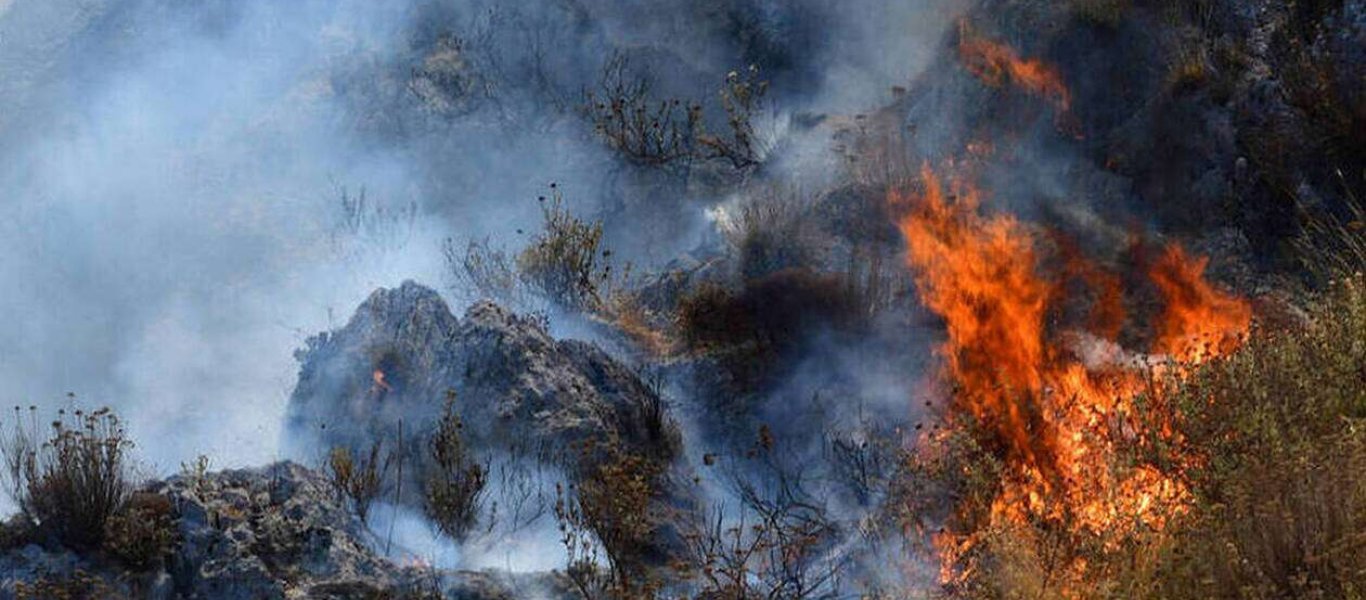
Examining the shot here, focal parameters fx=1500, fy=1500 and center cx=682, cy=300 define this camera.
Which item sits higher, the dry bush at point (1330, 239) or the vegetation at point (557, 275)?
the vegetation at point (557, 275)

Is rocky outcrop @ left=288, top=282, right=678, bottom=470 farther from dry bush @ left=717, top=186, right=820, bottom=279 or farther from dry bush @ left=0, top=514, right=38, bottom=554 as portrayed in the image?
dry bush @ left=0, top=514, right=38, bottom=554

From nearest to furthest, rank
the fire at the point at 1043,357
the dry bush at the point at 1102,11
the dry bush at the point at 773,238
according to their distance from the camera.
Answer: the fire at the point at 1043,357
the dry bush at the point at 773,238
the dry bush at the point at 1102,11

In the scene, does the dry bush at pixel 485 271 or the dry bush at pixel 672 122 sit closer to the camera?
the dry bush at pixel 485 271

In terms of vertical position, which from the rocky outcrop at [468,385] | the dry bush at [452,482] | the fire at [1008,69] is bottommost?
the dry bush at [452,482]

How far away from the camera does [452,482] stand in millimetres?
8805

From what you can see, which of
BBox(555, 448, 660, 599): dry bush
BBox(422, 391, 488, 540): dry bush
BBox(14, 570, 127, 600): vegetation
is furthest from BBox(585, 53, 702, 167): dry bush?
BBox(14, 570, 127, 600): vegetation

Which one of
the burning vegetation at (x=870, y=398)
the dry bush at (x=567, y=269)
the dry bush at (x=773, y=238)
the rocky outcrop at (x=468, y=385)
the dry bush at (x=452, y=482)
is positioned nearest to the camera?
the burning vegetation at (x=870, y=398)

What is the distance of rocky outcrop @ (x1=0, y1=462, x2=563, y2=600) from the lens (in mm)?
7301

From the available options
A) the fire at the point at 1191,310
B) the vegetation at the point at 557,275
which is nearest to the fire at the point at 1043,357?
the fire at the point at 1191,310

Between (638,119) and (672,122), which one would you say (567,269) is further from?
(638,119)

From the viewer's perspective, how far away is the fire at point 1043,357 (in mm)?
7523

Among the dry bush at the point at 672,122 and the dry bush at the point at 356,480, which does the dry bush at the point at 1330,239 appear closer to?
the dry bush at the point at 672,122

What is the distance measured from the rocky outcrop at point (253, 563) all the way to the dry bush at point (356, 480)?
0.65 m

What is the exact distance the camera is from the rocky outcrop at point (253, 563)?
730 centimetres
